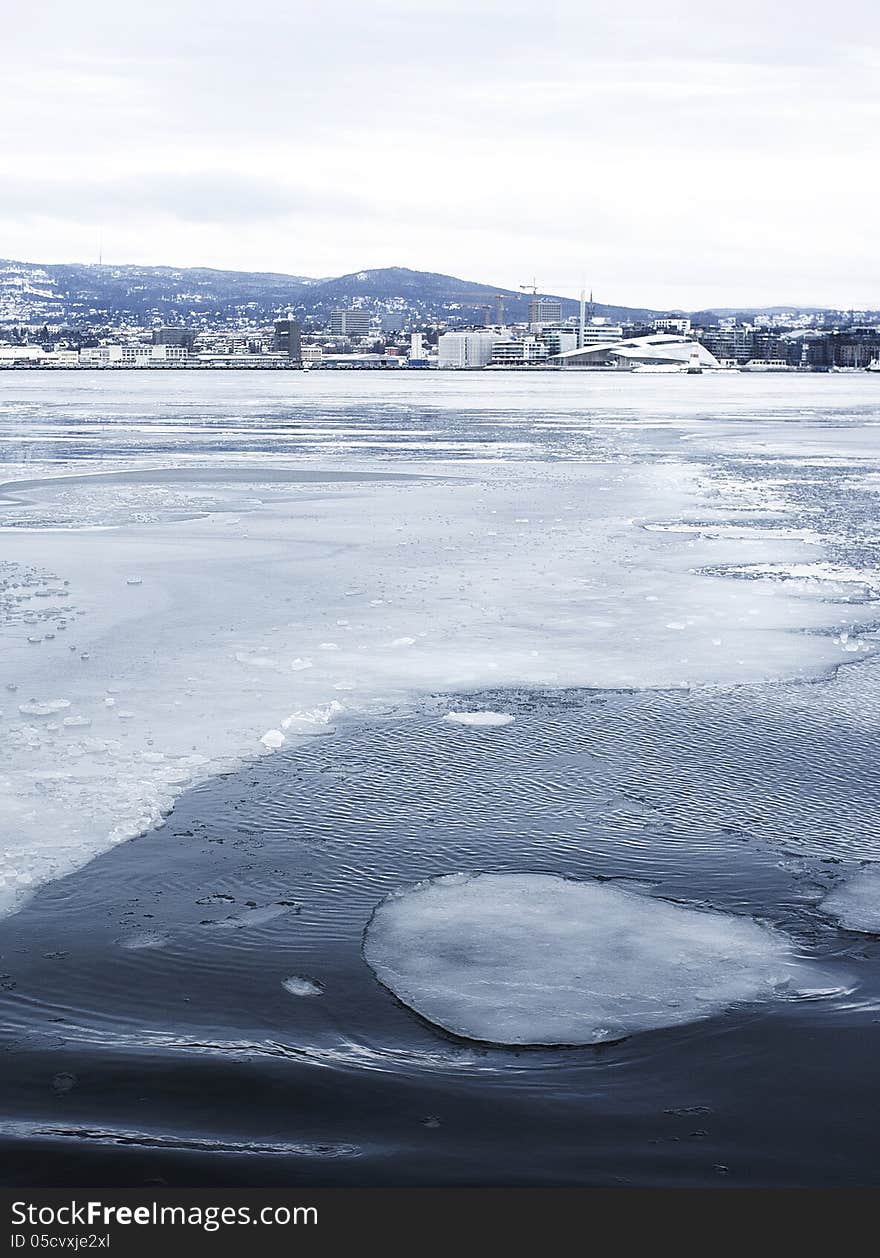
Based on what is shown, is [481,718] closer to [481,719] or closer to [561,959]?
[481,719]

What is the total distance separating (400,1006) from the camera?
177 inches

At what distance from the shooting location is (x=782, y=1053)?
423 centimetres

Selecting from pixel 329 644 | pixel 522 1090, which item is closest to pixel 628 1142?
pixel 522 1090

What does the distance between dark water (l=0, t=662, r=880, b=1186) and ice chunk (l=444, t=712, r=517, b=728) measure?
421 millimetres

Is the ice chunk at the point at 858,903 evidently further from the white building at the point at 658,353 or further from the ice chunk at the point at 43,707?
the white building at the point at 658,353

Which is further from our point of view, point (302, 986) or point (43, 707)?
point (43, 707)

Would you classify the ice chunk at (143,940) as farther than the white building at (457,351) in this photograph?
No

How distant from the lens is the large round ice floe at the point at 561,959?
14.5ft

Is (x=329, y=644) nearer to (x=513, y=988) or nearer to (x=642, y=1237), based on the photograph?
(x=513, y=988)

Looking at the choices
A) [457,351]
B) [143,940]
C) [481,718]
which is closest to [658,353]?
[457,351]

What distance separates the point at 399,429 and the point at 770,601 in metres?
26.7

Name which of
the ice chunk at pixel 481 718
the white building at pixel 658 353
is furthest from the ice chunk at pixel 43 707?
the white building at pixel 658 353

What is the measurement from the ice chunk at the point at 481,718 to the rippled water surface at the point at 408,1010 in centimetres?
13

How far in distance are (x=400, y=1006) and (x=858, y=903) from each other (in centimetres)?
187
